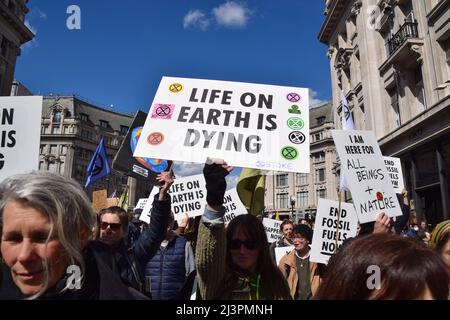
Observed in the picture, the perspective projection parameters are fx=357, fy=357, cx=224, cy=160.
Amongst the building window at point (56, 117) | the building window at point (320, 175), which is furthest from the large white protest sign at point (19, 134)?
the building window at point (56, 117)

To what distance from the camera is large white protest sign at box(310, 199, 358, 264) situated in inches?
199

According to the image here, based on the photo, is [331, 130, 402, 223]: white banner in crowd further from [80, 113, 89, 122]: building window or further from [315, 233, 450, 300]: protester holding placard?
[80, 113, 89, 122]: building window

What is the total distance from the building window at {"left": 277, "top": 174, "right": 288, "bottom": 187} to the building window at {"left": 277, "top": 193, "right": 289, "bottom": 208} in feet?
6.39

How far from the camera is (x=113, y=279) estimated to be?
1.41m

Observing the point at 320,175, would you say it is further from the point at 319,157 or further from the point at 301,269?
the point at 301,269

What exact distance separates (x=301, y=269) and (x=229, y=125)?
2.71 meters

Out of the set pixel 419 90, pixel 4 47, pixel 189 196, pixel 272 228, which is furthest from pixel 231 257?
pixel 4 47

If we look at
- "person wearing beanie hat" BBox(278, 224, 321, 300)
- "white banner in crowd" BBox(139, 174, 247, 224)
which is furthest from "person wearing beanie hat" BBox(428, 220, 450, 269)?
"white banner in crowd" BBox(139, 174, 247, 224)

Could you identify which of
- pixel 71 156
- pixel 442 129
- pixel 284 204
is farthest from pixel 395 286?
pixel 71 156

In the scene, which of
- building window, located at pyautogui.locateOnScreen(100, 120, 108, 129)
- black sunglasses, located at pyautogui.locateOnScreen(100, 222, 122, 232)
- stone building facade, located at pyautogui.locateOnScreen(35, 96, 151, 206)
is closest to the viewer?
black sunglasses, located at pyautogui.locateOnScreen(100, 222, 122, 232)

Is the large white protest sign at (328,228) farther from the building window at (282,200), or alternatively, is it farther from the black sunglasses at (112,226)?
the building window at (282,200)

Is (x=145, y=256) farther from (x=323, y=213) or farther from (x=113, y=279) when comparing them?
(x=323, y=213)

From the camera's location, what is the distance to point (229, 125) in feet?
10.8
